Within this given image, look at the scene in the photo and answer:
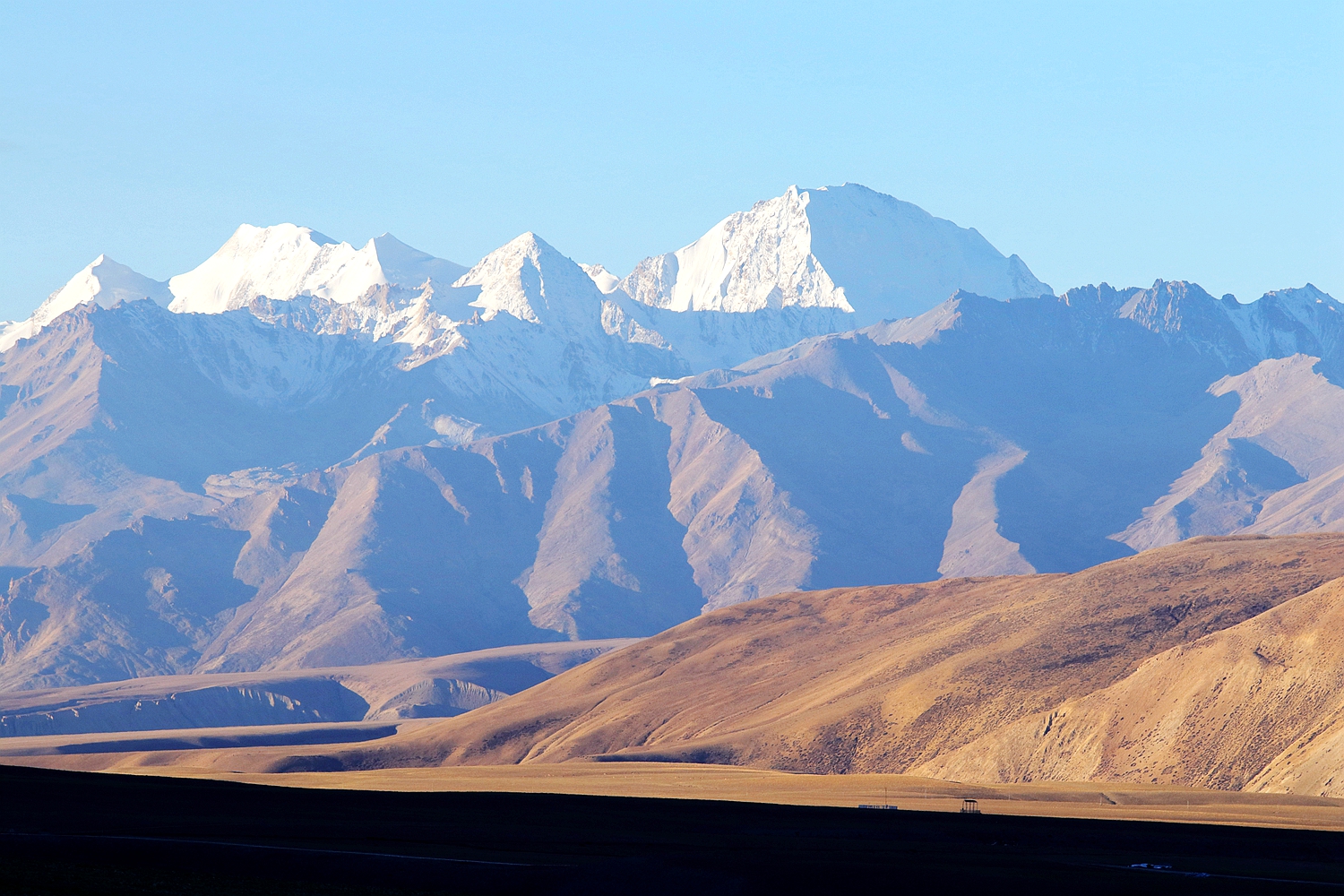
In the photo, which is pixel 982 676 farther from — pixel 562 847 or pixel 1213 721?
pixel 562 847

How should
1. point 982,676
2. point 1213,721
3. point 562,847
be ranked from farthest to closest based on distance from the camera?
point 982,676, point 1213,721, point 562,847

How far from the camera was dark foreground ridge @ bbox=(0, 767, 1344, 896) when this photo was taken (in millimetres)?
55625

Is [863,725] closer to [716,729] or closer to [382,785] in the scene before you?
[716,729]

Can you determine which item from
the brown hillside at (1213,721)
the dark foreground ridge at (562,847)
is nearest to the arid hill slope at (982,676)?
the brown hillside at (1213,721)

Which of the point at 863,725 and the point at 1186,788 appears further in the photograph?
the point at 863,725

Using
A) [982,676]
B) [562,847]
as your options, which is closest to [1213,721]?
[982,676]

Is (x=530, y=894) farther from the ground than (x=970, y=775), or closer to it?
farther from the ground

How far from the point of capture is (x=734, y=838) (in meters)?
74.7

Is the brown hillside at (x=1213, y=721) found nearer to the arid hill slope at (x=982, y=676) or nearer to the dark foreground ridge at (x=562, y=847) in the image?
the arid hill slope at (x=982, y=676)

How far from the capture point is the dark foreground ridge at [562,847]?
55625mm

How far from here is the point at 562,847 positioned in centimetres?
6850

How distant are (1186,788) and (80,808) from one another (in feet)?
266

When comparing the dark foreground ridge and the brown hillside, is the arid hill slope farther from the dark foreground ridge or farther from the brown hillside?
the dark foreground ridge

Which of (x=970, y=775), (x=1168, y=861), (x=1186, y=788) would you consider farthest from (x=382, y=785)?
(x=1168, y=861)
